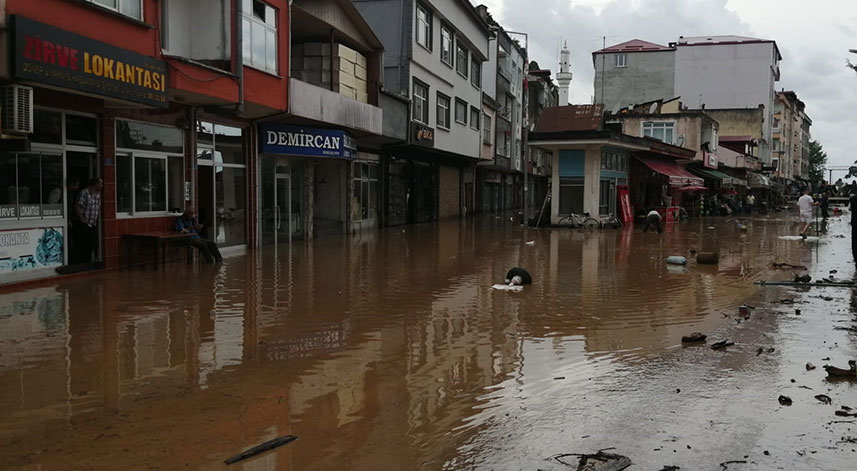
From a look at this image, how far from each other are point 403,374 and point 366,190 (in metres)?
21.1

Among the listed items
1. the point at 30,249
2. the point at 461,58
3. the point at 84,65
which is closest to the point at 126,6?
the point at 84,65

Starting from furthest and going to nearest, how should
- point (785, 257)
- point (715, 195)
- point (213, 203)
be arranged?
point (715, 195), point (785, 257), point (213, 203)

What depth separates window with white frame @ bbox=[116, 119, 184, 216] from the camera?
13.8 metres

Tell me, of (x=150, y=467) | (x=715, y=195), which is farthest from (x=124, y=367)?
(x=715, y=195)

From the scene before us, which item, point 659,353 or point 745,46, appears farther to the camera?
point 745,46

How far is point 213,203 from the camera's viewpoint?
55.4 feet

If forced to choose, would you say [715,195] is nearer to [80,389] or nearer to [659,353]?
[659,353]

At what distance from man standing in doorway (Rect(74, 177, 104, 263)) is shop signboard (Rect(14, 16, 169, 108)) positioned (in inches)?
74.0

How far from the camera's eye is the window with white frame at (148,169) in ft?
45.4

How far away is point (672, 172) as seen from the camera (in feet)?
123

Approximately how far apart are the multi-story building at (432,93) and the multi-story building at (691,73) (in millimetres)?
34809

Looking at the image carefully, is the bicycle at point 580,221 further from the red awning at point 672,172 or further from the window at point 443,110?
the window at point 443,110

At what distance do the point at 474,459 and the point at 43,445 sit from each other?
9.31 feet

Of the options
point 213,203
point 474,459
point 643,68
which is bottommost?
point 474,459
